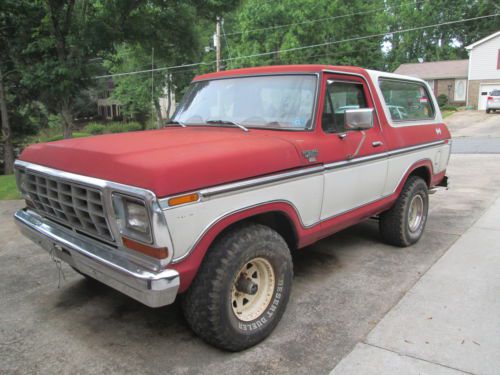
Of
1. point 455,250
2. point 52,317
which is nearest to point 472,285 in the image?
point 455,250

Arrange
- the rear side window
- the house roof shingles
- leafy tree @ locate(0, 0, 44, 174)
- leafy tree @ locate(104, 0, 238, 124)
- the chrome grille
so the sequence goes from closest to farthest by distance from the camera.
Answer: the chrome grille
the rear side window
leafy tree @ locate(0, 0, 44, 174)
leafy tree @ locate(104, 0, 238, 124)
the house roof shingles

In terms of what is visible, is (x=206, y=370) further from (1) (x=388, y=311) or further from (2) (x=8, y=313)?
(2) (x=8, y=313)

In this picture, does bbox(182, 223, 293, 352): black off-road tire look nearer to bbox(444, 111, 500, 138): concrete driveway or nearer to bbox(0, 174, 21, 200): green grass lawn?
bbox(0, 174, 21, 200): green grass lawn

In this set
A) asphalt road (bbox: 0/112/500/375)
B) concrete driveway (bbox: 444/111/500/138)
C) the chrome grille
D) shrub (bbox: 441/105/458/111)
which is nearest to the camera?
the chrome grille

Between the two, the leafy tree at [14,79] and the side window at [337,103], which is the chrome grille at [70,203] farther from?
the leafy tree at [14,79]

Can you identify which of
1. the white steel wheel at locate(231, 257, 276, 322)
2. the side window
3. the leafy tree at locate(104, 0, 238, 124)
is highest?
the leafy tree at locate(104, 0, 238, 124)

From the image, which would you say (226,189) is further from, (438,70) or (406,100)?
(438,70)

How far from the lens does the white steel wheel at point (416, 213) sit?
5250 mm

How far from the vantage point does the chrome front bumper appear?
8.25 ft

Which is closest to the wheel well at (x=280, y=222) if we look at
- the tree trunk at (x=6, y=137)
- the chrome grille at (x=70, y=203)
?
the chrome grille at (x=70, y=203)

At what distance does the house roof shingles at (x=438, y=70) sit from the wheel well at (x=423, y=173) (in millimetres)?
36485

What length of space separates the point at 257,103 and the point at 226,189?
4.63ft

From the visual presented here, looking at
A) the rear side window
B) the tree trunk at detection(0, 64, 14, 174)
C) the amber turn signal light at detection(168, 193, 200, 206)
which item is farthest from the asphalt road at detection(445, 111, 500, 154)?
the tree trunk at detection(0, 64, 14, 174)

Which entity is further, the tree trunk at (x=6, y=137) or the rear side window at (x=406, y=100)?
the tree trunk at (x=6, y=137)
